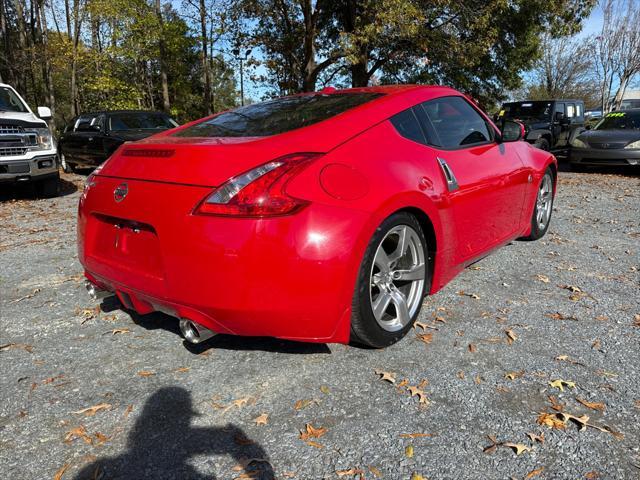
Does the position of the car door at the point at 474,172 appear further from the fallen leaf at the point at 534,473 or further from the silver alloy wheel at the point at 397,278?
the fallen leaf at the point at 534,473

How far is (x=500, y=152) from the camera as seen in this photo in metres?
3.80

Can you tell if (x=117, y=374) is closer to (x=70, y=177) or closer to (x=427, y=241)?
(x=427, y=241)

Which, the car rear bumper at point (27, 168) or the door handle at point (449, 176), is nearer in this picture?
the door handle at point (449, 176)

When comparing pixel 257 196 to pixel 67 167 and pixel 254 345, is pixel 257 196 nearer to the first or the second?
pixel 254 345

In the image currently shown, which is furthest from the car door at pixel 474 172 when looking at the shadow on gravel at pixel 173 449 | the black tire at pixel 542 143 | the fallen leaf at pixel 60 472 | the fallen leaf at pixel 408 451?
the black tire at pixel 542 143

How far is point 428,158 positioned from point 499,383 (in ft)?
4.28

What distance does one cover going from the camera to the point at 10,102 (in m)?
8.88

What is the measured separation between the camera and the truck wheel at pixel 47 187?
9.03 m

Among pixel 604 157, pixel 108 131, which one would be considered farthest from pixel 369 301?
pixel 604 157

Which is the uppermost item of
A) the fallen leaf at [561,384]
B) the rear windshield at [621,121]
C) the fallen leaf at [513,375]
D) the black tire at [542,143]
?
the rear windshield at [621,121]

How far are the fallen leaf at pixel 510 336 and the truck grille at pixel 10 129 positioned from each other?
8.16 meters

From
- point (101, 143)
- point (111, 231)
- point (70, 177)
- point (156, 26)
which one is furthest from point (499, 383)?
point (156, 26)

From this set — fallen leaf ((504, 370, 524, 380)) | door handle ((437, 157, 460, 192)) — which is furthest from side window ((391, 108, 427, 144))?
fallen leaf ((504, 370, 524, 380))

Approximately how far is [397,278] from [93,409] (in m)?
1.69
